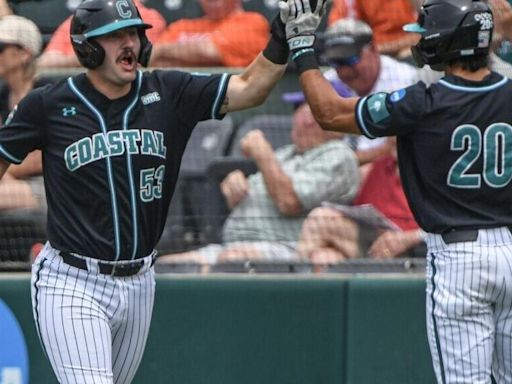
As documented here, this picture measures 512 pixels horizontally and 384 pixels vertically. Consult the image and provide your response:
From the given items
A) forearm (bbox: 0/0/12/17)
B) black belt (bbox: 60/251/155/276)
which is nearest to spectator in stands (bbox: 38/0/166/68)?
forearm (bbox: 0/0/12/17)

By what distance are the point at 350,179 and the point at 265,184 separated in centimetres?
42

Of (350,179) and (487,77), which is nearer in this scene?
(487,77)

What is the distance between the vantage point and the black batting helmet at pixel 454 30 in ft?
14.9

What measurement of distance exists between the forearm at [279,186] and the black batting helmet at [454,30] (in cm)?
160

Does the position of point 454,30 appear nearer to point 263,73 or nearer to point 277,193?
point 263,73

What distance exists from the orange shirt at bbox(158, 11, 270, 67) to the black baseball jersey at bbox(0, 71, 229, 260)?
1899mm

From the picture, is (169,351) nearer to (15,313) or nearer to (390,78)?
(15,313)

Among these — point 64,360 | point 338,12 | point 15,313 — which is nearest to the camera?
point 64,360

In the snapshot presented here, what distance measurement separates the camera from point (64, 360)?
15.0ft

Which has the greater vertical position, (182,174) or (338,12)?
(338,12)

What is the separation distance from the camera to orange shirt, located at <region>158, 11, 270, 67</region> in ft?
21.7

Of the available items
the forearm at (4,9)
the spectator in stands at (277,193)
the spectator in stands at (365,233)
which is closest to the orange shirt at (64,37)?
the forearm at (4,9)

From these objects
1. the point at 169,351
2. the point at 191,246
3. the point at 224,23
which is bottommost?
the point at 169,351

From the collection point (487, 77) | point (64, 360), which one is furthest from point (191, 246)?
point (487, 77)
